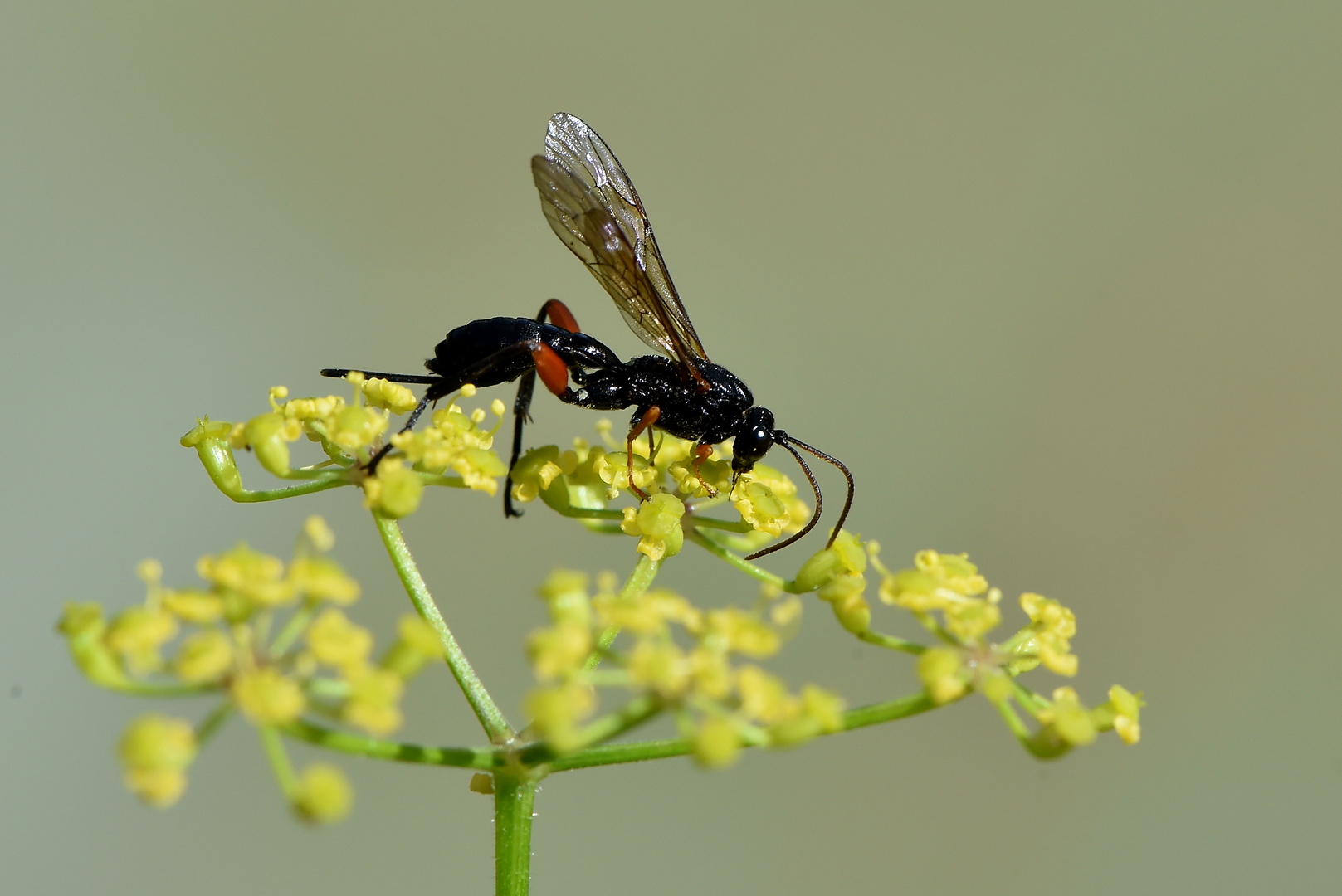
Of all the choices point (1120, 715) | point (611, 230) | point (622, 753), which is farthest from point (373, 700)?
point (611, 230)

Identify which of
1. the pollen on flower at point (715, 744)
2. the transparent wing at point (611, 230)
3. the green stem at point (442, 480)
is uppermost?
the transparent wing at point (611, 230)

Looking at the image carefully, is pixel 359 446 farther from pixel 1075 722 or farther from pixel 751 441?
pixel 1075 722

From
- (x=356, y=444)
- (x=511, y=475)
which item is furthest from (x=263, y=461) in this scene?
(x=511, y=475)

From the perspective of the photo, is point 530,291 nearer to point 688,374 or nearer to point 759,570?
point 688,374

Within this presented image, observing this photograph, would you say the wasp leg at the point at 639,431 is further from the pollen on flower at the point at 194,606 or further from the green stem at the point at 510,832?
the pollen on flower at the point at 194,606

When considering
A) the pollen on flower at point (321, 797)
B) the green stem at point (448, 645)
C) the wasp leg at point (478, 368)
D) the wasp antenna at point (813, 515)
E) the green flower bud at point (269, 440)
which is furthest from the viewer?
the wasp leg at point (478, 368)

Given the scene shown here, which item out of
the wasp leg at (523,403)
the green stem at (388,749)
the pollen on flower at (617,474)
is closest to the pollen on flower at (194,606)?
the green stem at (388,749)

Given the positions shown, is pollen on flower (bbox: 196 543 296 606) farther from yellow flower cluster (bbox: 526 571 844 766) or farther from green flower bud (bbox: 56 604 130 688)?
yellow flower cluster (bbox: 526 571 844 766)
